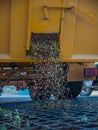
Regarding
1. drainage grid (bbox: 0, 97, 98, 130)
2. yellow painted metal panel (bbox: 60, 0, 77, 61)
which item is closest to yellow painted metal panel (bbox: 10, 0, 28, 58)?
yellow painted metal panel (bbox: 60, 0, 77, 61)

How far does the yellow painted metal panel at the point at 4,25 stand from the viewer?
500 cm

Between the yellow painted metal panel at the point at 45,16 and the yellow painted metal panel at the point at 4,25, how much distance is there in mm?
309

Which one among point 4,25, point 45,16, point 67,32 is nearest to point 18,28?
point 4,25

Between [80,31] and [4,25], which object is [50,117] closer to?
[4,25]

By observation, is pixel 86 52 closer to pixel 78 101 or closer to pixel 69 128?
pixel 78 101

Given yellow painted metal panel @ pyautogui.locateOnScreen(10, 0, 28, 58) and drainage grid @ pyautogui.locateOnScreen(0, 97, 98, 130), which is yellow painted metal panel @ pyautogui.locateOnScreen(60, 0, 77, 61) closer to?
yellow painted metal panel @ pyautogui.locateOnScreen(10, 0, 28, 58)

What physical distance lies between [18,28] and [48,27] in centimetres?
37

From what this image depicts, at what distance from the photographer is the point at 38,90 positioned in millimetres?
5848

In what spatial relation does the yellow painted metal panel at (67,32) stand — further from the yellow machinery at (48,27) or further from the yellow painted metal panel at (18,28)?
the yellow painted metal panel at (18,28)

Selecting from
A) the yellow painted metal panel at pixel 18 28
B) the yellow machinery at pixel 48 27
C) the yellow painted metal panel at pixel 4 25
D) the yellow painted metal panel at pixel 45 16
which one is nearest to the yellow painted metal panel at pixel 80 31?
the yellow machinery at pixel 48 27

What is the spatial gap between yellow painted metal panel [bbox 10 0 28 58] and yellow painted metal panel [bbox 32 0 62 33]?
0.39 ft

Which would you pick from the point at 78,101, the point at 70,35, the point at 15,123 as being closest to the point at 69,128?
the point at 15,123

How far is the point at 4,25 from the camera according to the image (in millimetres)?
5082

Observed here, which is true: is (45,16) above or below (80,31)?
above
